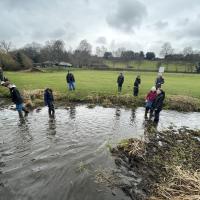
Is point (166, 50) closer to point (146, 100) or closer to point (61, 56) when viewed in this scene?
point (61, 56)

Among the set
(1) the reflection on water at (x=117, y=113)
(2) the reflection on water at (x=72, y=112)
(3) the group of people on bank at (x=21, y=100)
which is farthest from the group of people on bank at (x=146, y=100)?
(1) the reflection on water at (x=117, y=113)

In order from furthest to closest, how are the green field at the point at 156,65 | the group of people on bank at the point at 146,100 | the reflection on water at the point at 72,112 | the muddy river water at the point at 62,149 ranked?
1. the green field at the point at 156,65
2. the reflection on water at the point at 72,112
3. the group of people on bank at the point at 146,100
4. the muddy river water at the point at 62,149

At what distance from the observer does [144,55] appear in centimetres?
15725

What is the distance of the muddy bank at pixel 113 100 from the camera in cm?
2298

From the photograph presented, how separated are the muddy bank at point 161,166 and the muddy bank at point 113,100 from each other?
28.0 ft

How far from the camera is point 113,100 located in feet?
80.8

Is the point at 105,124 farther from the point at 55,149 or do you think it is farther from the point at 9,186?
the point at 9,186

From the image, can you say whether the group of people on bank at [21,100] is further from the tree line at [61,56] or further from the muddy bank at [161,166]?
the tree line at [61,56]

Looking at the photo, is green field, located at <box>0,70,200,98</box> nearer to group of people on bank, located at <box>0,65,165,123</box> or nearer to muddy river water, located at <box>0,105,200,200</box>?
group of people on bank, located at <box>0,65,165,123</box>

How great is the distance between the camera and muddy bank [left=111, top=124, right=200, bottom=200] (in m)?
8.17

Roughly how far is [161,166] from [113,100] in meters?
14.6

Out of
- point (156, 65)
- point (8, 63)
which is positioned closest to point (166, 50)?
point (156, 65)

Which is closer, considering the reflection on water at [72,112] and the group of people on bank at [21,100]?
the group of people on bank at [21,100]

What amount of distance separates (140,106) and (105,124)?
7831mm
